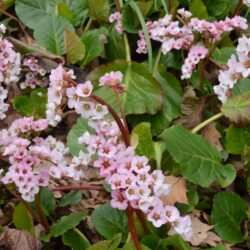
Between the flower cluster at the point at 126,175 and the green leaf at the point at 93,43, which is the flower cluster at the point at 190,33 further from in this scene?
the flower cluster at the point at 126,175

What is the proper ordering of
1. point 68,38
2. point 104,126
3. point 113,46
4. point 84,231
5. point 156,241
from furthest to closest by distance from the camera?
1. point 113,46
2. point 68,38
3. point 84,231
4. point 156,241
5. point 104,126

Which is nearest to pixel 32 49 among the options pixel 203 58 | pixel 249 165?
pixel 203 58

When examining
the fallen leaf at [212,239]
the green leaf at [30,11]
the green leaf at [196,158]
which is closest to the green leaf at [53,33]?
the green leaf at [30,11]

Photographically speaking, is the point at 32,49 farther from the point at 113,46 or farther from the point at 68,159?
the point at 68,159

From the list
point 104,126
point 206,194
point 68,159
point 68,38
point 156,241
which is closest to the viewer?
point 104,126

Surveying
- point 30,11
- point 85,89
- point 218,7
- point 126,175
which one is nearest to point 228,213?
point 126,175

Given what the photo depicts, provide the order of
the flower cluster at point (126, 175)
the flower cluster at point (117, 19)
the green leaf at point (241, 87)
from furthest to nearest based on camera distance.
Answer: the flower cluster at point (117, 19)
the green leaf at point (241, 87)
the flower cluster at point (126, 175)

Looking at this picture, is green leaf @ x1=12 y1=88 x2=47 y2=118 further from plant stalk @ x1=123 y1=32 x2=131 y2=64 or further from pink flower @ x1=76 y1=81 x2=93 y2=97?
pink flower @ x1=76 y1=81 x2=93 y2=97

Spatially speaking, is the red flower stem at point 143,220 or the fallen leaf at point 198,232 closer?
the red flower stem at point 143,220
